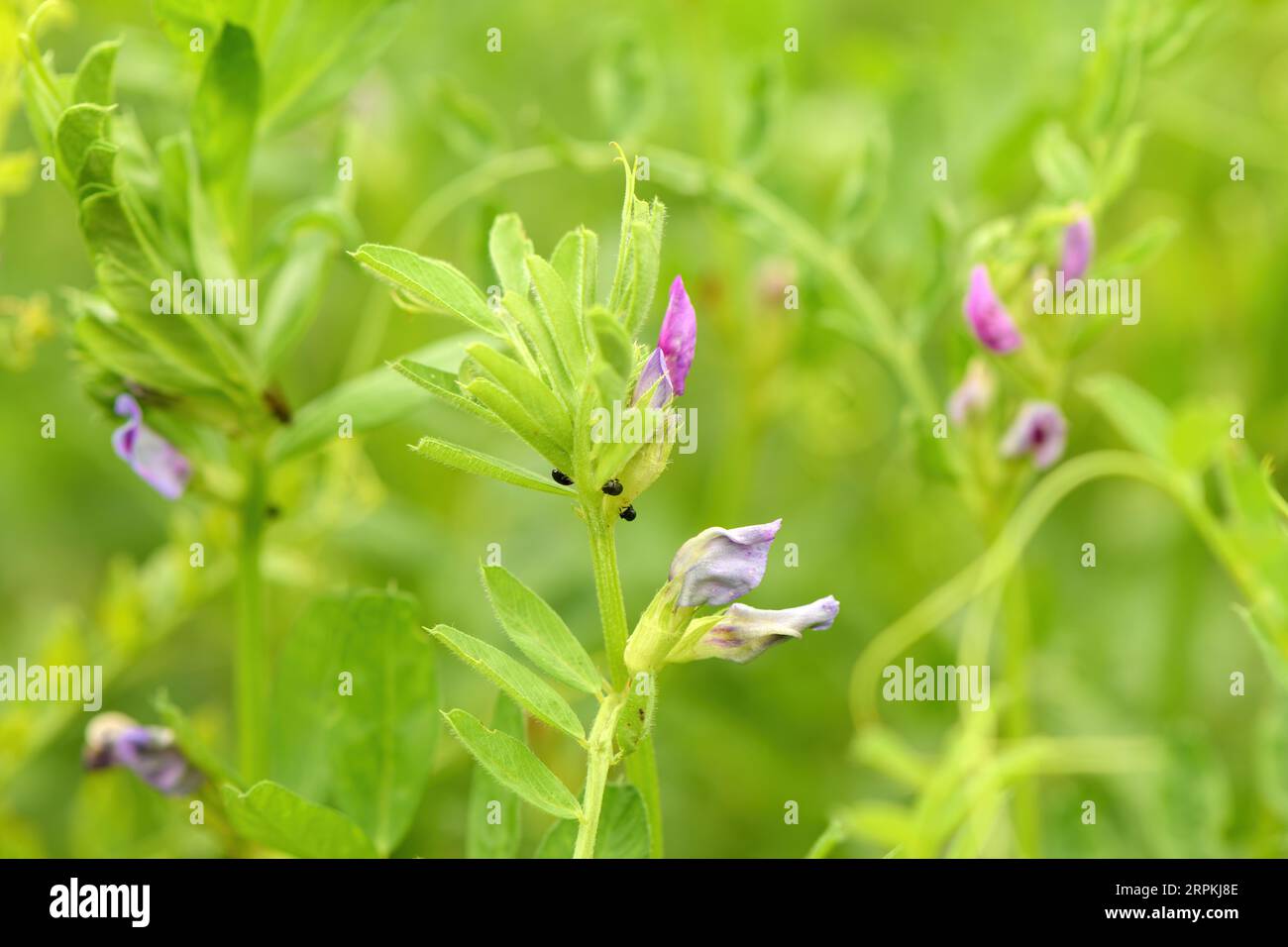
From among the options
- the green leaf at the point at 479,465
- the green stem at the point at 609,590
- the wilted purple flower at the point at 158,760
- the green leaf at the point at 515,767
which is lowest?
the wilted purple flower at the point at 158,760

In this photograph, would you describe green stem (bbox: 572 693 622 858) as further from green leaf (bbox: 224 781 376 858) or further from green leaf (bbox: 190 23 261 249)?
green leaf (bbox: 190 23 261 249)

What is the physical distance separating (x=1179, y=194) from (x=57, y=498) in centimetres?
152

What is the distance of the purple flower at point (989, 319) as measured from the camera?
1.00 m

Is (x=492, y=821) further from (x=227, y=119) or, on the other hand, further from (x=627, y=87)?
(x=627, y=87)

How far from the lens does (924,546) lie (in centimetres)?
173

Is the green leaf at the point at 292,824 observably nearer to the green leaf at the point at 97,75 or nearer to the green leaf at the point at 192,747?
the green leaf at the point at 192,747

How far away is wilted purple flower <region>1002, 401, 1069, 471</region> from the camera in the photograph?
3.50 feet

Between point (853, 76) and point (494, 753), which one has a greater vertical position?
point (853, 76)

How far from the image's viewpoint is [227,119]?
94cm

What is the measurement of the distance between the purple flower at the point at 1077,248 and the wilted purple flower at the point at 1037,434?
0.10m

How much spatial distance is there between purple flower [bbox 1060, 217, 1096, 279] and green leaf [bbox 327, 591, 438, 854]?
0.49 metres

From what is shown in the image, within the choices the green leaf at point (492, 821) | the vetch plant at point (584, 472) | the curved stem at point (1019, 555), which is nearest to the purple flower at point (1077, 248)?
the curved stem at point (1019, 555)
